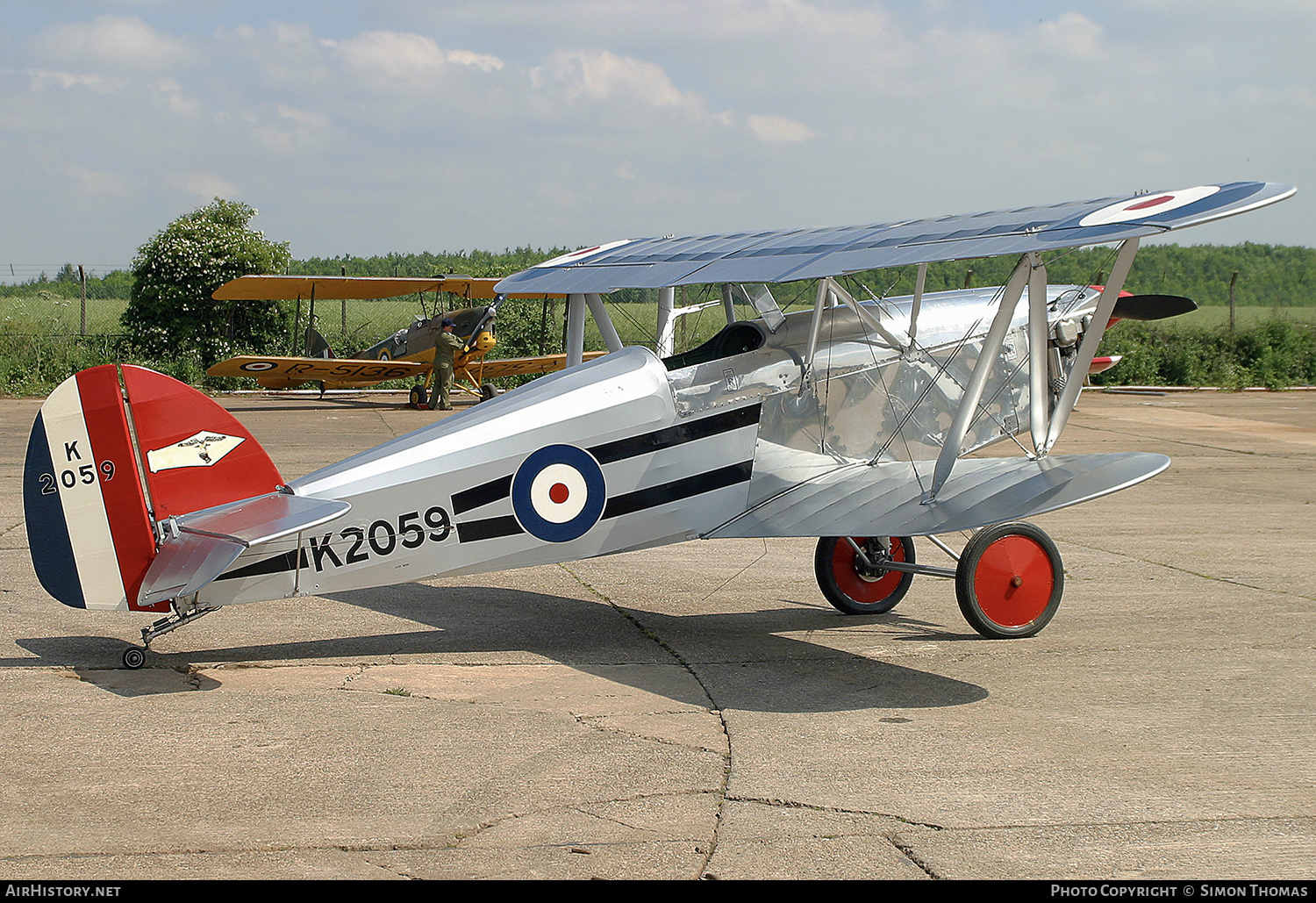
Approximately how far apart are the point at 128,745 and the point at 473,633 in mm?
2514

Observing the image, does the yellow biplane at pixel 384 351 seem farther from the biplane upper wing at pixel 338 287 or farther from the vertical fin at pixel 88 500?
the vertical fin at pixel 88 500

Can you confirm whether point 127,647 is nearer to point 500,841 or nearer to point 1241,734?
point 500,841

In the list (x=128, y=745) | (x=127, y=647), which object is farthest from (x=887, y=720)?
(x=127, y=647)

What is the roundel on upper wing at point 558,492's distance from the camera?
20.9 ft

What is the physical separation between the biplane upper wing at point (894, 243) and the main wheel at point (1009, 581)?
1744 mm

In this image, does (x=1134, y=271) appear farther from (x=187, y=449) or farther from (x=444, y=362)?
(x=187, y=449)

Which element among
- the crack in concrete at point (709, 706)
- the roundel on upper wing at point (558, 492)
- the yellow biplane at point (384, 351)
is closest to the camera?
the crack in concrete at point (709, 706)

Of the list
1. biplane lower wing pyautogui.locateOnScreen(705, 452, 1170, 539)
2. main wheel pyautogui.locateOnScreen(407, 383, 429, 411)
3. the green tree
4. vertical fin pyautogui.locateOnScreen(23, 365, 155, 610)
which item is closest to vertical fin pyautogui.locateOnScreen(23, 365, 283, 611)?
vertical fin pyautogui.locateOnScreen(23, 365, 155, 610)

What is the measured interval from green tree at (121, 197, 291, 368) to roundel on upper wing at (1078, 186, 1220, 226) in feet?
77.2

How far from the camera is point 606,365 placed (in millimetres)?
6746

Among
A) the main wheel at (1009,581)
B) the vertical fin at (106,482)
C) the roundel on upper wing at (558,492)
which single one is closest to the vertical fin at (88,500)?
the vertical fin at (106,482)

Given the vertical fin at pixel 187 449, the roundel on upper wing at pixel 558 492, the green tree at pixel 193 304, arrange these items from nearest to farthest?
1. the vertical fin at pixel 187 449
2. the roundel on upper wing at pixel 558 492
3. the green tree at pixel 193 304

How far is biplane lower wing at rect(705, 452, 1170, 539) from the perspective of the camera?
240 inches

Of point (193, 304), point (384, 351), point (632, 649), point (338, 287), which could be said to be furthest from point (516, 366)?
point (632, 649)
